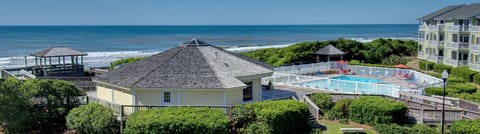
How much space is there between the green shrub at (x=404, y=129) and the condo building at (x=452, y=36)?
919 inches

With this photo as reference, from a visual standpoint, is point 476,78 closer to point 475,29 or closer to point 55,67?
point 475,29

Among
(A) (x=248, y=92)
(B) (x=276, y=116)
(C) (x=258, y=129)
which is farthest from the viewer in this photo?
(A) (x=248, y=92)

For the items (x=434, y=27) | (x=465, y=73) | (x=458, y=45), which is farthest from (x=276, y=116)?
(x=434, y=27)

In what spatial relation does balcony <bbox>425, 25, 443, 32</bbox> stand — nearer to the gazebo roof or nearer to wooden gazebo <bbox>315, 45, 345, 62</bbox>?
wooden gazebo <bbox>315, 45, 345, 62</bbox>

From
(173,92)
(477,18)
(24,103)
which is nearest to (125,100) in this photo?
(173,92)

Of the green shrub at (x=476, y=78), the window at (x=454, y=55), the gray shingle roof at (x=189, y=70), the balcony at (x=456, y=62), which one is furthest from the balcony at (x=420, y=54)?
the gray shingle roof at (x=189, y=70)

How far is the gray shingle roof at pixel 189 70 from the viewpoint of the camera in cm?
1848

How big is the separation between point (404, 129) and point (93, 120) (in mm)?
12933

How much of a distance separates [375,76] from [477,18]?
36.9 ft

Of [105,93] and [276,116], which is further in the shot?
[105,93]

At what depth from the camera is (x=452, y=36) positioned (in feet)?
134

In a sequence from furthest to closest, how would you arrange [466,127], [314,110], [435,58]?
[435,58] → [314,110] → [466,127]

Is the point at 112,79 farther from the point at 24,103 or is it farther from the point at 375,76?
the point at 375,76

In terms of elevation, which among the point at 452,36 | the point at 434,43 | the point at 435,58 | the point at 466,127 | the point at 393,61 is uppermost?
the point at 452,36
